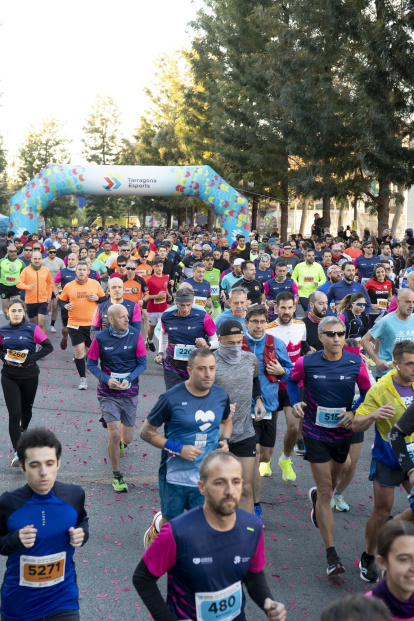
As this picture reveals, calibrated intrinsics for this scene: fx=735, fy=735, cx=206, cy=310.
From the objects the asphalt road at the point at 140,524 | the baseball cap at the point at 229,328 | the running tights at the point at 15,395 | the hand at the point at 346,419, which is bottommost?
the asphalt road at the point at 140,524

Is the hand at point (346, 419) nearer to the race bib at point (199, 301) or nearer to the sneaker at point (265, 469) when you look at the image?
the sneaker at point (265, 469)

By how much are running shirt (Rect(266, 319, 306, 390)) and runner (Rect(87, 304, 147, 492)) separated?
55.3 inches

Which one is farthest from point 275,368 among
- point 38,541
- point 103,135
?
point 103,135

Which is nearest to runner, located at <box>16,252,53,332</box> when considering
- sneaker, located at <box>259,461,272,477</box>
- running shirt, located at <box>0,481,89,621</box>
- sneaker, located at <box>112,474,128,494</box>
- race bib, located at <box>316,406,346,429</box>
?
sneaker, located at <box>112,474,128,494</box>

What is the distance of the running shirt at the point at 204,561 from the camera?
123 inches

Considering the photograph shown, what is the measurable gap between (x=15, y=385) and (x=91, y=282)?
12.8 feet

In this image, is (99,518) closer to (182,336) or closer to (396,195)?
(182,336)

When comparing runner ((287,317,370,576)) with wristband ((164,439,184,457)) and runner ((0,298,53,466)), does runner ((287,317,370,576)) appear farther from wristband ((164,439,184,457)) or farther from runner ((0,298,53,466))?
runner ((0,298,53,466))

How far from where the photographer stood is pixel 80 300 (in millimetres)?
10984

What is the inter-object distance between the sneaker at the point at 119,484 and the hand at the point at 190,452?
245cm

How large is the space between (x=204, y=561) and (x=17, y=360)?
4.69 metres

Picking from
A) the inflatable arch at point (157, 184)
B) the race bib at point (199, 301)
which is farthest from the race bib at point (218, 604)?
the inflatable arch at point (157, 184)

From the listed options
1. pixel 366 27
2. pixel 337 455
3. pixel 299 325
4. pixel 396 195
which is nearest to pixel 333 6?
pixel 366 27

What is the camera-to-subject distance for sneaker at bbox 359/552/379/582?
525 centimetres
